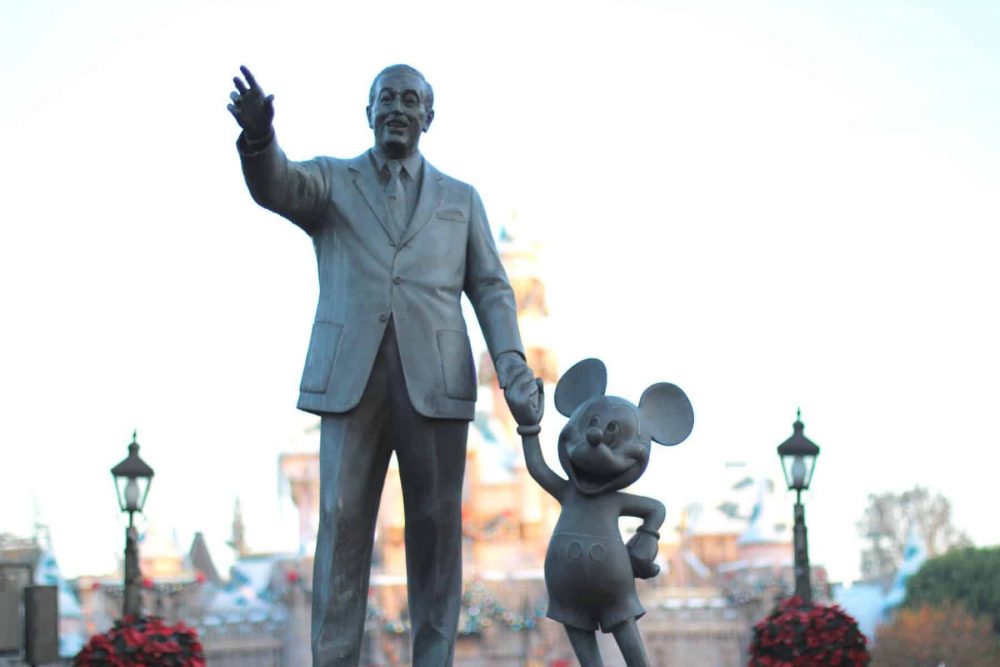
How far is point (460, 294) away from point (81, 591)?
7701cm

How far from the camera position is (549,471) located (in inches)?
343

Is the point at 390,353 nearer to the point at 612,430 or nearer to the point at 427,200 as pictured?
the point at 427,200

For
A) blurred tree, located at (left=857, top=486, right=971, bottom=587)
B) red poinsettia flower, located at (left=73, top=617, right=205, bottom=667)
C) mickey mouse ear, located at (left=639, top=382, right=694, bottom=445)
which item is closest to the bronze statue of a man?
mickey mouse ear, located at (left=639, top=382, right=694, bottom=445)

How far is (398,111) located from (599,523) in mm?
2126

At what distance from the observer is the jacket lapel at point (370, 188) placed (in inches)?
340

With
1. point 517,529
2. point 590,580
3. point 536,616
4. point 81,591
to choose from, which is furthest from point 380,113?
point 81,591

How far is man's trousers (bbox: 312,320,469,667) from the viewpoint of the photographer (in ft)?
27.4

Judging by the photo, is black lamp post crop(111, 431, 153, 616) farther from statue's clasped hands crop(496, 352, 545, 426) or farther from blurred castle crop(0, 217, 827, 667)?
blurred castle crop(0, 217, 827, 667)

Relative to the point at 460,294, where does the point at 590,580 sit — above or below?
below

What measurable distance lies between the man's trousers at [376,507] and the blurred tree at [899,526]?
253 feet

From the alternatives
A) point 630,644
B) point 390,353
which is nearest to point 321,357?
point 390,353

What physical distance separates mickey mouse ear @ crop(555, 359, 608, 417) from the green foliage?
191 feet

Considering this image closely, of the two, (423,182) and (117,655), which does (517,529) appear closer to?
(117,655)

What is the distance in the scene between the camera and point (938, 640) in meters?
60.5
